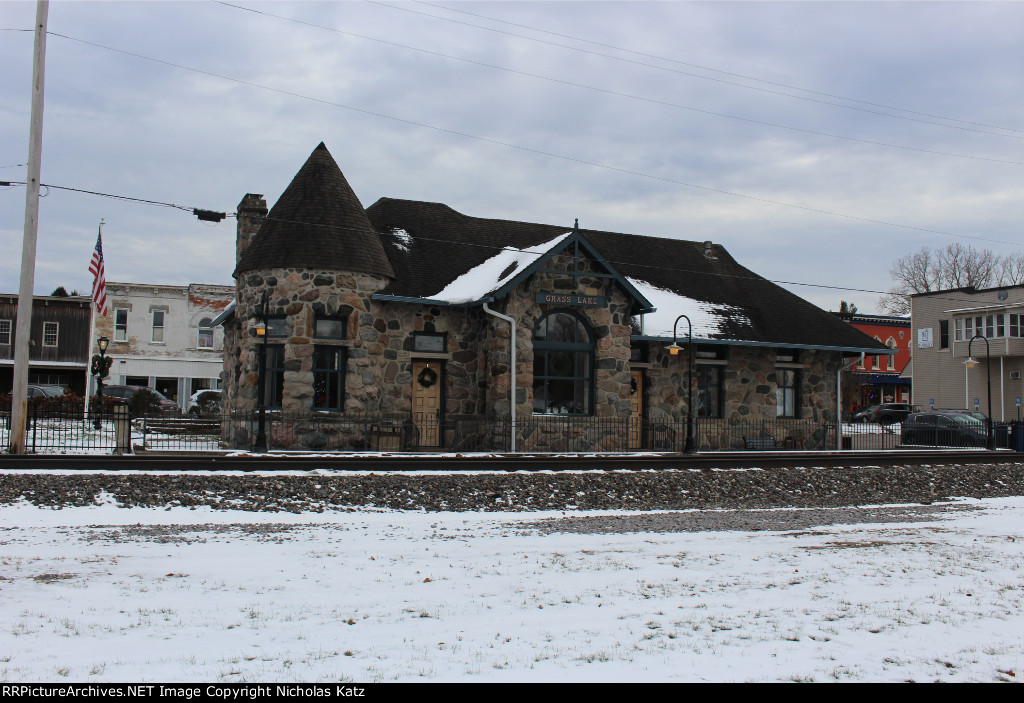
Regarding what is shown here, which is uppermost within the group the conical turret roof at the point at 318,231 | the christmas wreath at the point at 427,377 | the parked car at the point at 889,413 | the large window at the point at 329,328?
the conical turret roof at the point at 318,231

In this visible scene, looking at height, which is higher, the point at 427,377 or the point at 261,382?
the point at 427,377

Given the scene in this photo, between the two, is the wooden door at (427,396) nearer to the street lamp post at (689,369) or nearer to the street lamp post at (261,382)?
the street lamp post at (261,382)

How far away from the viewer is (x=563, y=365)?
81.6 ft

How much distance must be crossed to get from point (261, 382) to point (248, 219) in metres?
7.29

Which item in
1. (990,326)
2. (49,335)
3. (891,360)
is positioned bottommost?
(49,335)

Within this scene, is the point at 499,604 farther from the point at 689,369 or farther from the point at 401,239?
the point at 401,239

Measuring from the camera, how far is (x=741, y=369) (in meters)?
28.7

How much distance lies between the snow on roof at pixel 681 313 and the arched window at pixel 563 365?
8.16ft

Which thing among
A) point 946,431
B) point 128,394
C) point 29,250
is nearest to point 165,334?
point 128,394

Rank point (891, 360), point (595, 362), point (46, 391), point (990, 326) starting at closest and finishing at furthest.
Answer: point (595, 362) → point (46, 391) → point (990, 326) → point (891, 360)

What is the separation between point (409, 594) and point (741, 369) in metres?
23.1

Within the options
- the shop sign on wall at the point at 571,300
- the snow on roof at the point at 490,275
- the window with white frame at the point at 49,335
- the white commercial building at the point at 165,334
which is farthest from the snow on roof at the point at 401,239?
the window with white frame at the point at 49,335

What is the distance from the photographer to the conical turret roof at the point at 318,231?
76.7 feet
